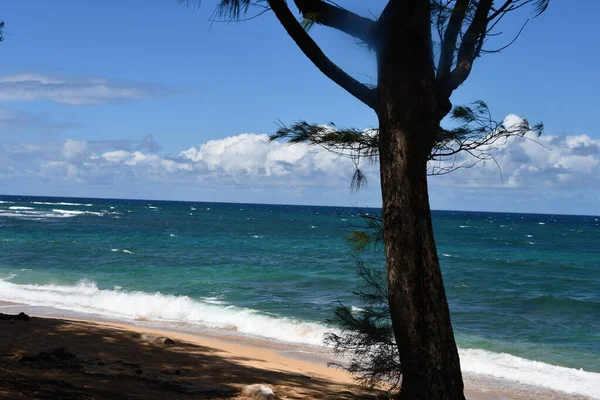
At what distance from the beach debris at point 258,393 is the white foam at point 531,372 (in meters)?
6.68

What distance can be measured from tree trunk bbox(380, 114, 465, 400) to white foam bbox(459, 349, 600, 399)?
7185mm

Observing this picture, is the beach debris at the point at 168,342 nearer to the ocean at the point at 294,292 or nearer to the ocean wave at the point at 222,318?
the ocean at the point at 294,292

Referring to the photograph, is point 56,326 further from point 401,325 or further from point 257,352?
point 401,325

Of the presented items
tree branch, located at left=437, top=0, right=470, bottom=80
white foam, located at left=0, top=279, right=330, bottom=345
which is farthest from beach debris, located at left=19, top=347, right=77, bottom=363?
white foam, located at left=0, top=279, right=330, bottom=345

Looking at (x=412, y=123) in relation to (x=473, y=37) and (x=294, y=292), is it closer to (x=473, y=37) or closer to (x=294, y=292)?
(x=473, y=37)

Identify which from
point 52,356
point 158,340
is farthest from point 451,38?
point 158,340

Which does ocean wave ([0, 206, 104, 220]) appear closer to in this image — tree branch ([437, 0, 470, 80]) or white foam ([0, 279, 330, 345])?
white foam ([0, 279, 330, 345])

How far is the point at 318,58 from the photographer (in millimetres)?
5191

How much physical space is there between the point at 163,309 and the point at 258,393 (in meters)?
11.9

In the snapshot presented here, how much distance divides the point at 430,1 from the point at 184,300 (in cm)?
1527

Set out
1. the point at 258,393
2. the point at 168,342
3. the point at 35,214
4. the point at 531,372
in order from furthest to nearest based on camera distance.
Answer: the point at 35,214 → the point at 531,372 → the point at 168,342 → the point at 258,393

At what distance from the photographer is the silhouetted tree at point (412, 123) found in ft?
15.8

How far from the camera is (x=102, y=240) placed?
4231 cm

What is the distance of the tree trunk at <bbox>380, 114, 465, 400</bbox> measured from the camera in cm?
480
